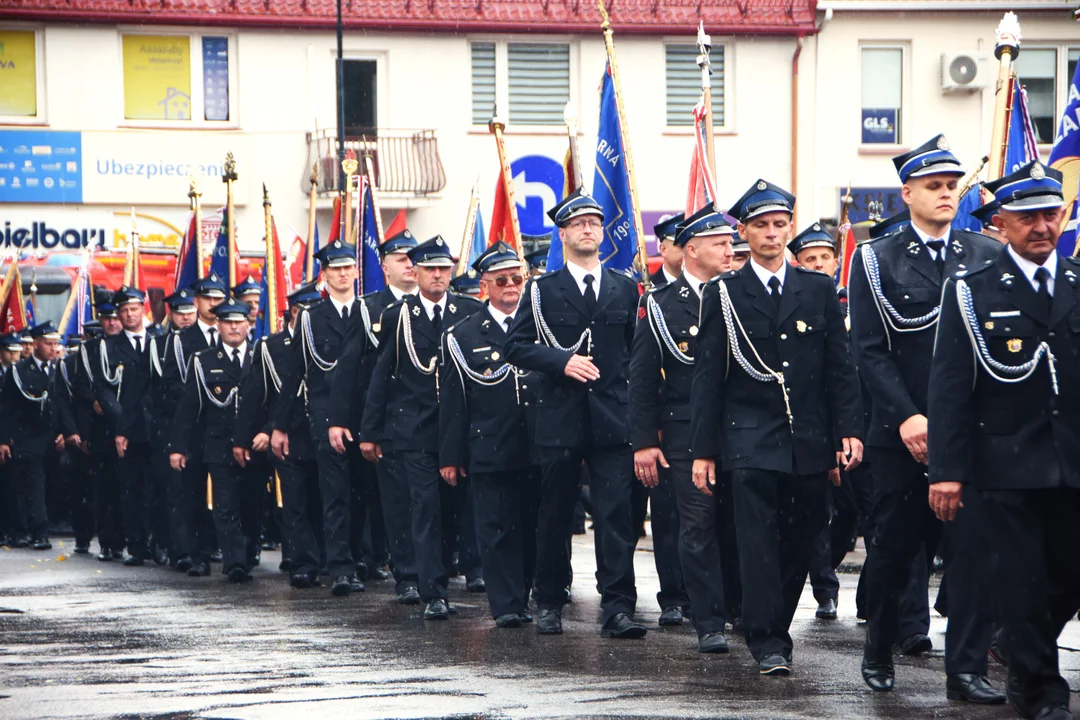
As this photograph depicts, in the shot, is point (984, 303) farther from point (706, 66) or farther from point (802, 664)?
point (706, 66)

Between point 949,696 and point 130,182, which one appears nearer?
point 949,696

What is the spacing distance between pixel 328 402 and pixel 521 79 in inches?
771

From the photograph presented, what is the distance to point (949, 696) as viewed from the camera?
24.8 feet

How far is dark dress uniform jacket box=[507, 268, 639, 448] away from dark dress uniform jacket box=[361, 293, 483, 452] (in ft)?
5.92

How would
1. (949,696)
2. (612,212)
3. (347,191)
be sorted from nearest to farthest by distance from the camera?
(949,696), (612,212), (347,191)

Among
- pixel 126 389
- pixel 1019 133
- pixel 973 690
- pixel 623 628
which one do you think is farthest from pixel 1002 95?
pixel 126 389

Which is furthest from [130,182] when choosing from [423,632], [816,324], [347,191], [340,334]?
[816,324]

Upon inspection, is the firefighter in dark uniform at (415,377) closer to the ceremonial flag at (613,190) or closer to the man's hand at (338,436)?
the man's hand at (338,436)

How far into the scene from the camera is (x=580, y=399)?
33.6 ft

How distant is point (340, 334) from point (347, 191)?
5.33 m

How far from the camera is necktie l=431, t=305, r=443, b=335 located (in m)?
12.3

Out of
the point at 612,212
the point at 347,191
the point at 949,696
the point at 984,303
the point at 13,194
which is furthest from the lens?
the point at 13,194

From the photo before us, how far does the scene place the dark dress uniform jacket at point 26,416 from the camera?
2016cm

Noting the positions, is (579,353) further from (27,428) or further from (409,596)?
(27,428)
